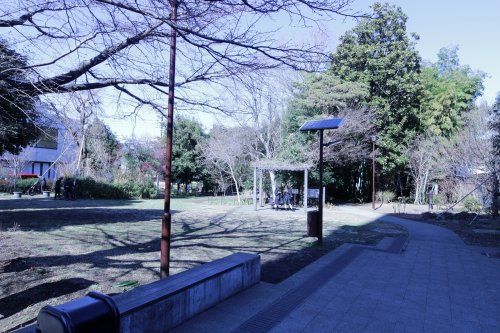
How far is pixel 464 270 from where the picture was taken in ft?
23.7

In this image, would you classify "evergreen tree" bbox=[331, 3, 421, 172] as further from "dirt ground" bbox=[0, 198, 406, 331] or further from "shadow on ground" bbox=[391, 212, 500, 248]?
"dirt ground" bbox=[0, 198, 406, 331]

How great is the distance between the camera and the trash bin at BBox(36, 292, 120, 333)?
6.84ft

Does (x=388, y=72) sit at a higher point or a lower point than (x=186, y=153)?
higher

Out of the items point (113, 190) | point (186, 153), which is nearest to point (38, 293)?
point (113, 190)

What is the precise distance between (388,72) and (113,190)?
2322cm

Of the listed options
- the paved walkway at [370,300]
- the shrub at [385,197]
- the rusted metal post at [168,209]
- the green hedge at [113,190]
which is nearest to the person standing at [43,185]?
the green hedge at [113,190]

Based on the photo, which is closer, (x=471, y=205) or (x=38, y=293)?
(x=38, y=293)

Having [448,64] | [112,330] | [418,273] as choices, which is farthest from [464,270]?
[448,64]

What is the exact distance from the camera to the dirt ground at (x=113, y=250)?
5.02 m

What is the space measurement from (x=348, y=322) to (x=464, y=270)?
4.32 metres

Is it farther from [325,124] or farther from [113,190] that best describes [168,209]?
[113,190]

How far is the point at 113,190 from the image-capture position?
26.4 metres

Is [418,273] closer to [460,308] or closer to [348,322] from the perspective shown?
[460,308]

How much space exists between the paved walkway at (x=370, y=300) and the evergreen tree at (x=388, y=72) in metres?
22.3
